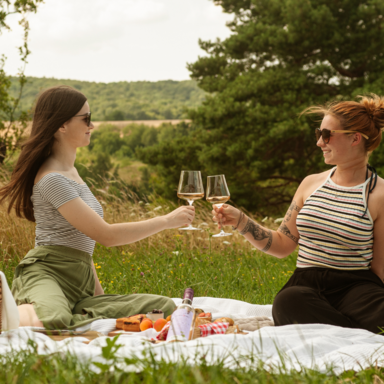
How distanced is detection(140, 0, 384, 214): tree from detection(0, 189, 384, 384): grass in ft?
20.2

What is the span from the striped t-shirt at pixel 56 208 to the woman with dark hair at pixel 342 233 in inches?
40.4

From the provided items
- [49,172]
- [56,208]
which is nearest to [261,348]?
[56,208]

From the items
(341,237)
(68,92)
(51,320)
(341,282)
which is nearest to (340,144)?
(341,237)

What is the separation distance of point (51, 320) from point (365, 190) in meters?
2.35

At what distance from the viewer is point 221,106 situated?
13.2m

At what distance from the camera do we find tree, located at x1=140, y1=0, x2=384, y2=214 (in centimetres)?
1305

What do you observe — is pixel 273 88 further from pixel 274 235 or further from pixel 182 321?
pixel 182 321

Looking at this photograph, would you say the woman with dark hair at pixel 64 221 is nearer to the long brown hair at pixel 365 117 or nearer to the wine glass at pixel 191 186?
the wine glass at pixel 191 186

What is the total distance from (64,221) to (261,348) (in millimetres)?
1729

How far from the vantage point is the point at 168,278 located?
15.6 ft

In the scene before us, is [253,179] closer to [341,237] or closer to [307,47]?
[307,47]

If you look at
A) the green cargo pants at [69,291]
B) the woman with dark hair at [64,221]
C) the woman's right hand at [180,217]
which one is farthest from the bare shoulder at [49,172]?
the woman's right hand at [180,217]

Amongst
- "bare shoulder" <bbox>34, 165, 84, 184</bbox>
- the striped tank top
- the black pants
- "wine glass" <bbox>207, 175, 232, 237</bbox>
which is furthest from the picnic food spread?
"bare shoulder" <bbox>34, 165, 84, 184</bbox>

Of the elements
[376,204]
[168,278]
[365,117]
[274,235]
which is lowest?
[168,278]
